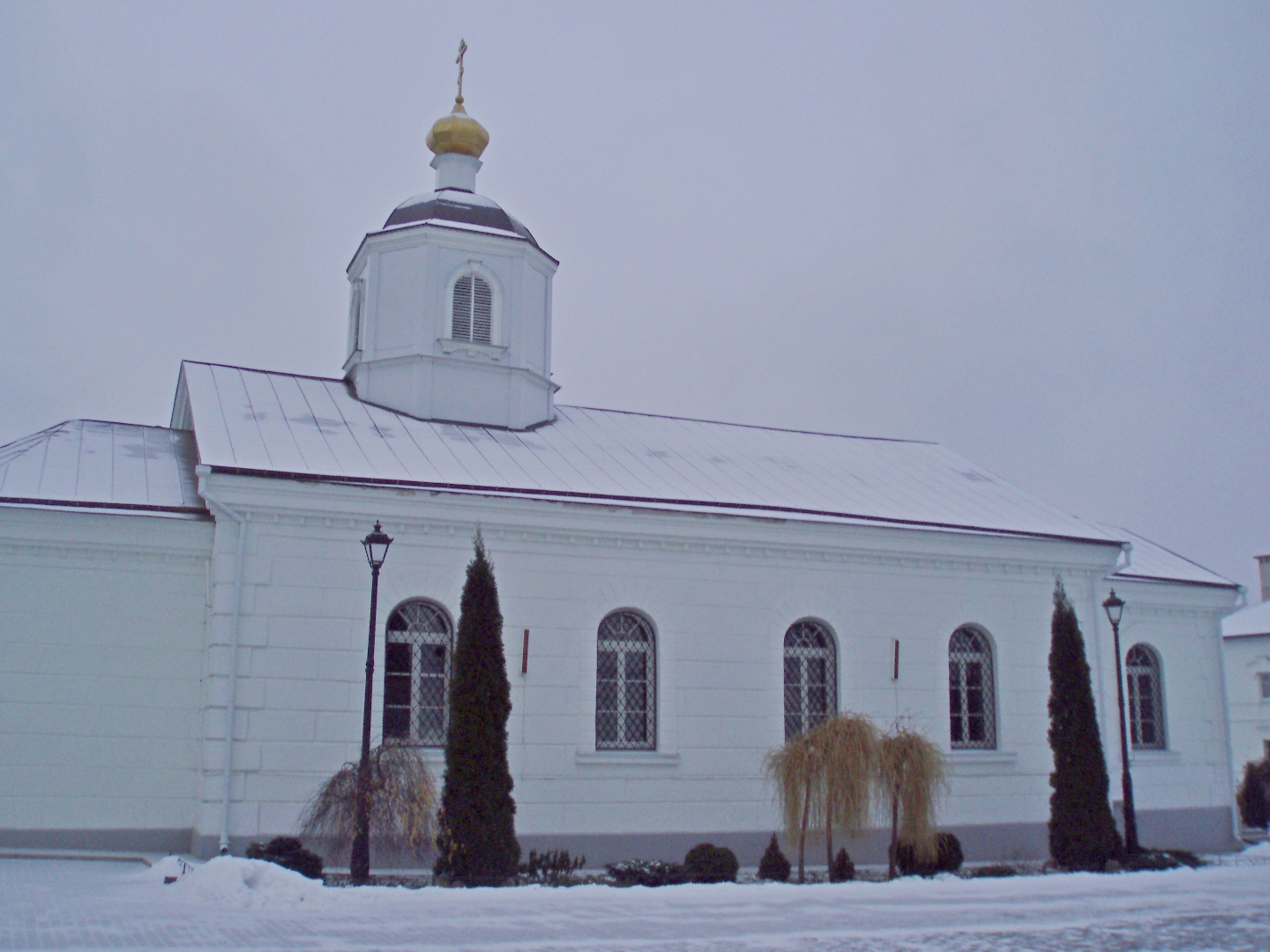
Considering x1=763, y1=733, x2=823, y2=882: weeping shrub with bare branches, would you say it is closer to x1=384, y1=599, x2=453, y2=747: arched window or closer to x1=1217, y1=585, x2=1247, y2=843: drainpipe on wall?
x1=384, y1=599, x2=453, y2=747: arched window

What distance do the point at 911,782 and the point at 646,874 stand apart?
11.7 ft

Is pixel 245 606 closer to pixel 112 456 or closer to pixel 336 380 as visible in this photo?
pixel 112 456

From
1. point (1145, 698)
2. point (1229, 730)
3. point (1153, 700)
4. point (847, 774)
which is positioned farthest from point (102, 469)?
point (1229, 730)

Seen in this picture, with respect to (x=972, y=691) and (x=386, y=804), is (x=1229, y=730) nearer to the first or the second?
(x=972, y=691)

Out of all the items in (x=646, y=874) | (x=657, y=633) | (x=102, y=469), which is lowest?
(x=646, y=874)

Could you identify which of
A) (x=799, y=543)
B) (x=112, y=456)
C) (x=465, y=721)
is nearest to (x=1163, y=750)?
(x=799, y=543)

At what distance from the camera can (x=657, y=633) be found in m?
17.4

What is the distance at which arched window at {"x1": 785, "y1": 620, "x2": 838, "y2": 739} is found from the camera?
18.4m

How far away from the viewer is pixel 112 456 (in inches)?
694

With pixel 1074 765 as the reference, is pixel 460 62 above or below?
above

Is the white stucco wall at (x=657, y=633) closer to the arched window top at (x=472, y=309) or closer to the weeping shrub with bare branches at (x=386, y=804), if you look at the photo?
the weeping shrub with bare branches at (x=386, y=804)

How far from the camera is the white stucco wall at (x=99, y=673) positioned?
599 inches

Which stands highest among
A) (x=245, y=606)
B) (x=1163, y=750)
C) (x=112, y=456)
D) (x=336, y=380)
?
(x=336, y=380)

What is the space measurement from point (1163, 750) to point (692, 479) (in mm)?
9835
